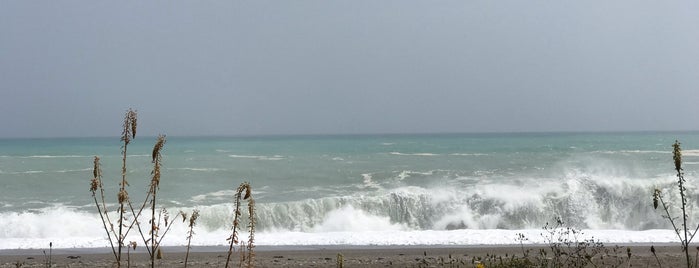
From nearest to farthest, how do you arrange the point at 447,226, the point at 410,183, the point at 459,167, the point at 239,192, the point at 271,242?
the point at 239,192 < the point at 271,242 < the point at 447,226 < the point at 410,183 < the point at 459,167

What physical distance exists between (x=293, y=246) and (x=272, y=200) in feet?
23.1

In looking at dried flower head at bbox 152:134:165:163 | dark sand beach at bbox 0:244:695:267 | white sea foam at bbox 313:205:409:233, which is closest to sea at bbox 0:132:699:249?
white sea foam at bbox 313:205:409:233

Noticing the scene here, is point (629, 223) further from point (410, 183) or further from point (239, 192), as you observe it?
point (239, 192)

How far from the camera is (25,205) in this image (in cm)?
1911

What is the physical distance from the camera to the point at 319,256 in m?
11.1

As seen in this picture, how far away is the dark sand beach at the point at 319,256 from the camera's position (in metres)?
10.1

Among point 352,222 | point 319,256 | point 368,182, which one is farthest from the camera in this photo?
point 368,182

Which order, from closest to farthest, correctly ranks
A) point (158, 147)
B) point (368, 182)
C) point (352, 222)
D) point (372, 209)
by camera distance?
point (158, 147), point (352, 222), point (372, 209), point (368, 182)

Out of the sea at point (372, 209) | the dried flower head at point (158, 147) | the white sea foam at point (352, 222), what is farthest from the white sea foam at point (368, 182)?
the dried flower head at point (158, 147)

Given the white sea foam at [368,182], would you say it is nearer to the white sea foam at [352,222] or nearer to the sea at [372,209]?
the sea at [372,209]

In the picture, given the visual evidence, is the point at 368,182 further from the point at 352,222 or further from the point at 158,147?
the point at 158,147

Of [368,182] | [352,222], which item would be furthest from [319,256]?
[368,182]

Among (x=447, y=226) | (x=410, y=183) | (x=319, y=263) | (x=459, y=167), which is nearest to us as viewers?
(x=319, y=263)

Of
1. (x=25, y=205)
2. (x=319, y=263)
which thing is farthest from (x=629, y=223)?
(x=25, y=205)
